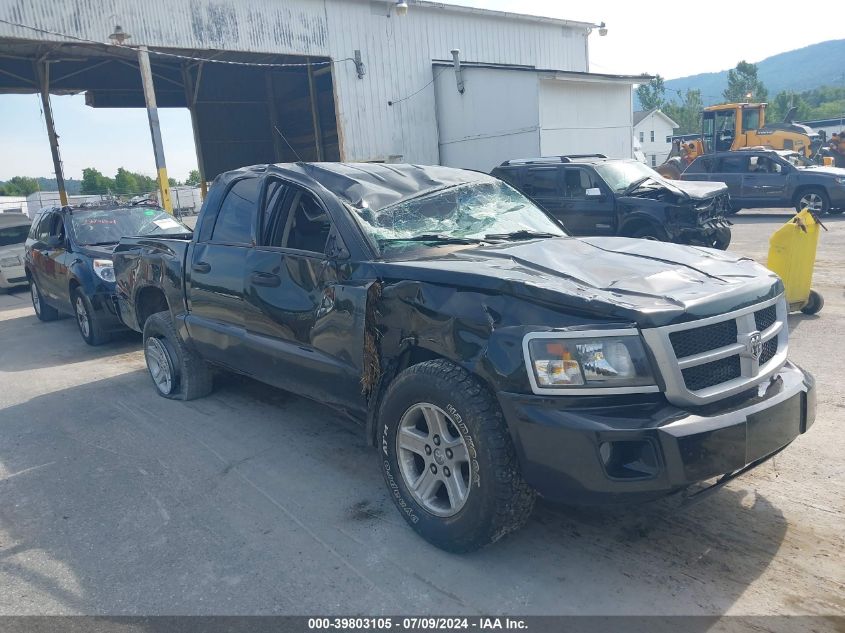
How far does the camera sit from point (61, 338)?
30.6ft

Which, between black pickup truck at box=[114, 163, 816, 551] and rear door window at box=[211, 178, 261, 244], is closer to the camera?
black pickup truck at box=[114, 163, 816, 551]

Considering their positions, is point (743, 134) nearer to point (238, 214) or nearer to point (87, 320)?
point (87, 320)

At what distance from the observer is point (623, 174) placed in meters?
11.6

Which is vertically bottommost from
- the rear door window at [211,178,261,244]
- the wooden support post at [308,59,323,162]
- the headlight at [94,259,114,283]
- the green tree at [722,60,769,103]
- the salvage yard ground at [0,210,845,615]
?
the salvage yard ground at [0,210,845,615]

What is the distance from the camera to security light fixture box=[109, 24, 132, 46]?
15.6m

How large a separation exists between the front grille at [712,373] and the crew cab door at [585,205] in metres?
8.55

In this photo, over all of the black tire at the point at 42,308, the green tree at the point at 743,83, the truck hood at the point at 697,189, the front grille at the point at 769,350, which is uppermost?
the green tree at the point at 743,83

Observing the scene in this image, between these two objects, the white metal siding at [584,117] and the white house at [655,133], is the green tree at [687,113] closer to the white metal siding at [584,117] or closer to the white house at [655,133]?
the white house at [655,133]

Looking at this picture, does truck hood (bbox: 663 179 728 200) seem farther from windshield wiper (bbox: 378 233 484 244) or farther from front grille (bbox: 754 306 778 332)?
front grille (bbox: 754 306 778 332)

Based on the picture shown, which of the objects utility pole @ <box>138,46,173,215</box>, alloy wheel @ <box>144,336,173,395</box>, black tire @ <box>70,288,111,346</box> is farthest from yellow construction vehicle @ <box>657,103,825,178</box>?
alloy wheel @ <box>144,336,173,395</box>

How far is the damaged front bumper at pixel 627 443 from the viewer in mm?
2641

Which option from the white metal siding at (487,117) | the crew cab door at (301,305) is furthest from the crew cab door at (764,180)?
the crew cab door at (301,305)

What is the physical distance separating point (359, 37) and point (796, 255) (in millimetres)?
16214

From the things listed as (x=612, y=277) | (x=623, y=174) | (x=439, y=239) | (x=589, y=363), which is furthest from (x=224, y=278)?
(x=623, y=174)
